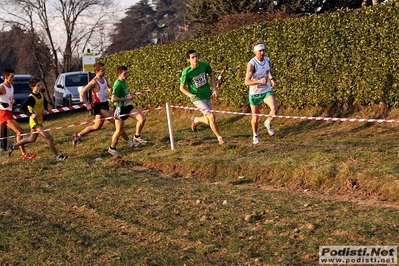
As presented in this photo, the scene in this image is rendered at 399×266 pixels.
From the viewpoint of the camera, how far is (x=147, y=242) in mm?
6332

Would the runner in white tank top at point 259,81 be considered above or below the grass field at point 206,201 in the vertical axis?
above

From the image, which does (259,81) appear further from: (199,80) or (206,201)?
(206,201)

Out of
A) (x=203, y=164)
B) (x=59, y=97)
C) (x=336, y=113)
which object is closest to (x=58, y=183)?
(x=203, y=164)

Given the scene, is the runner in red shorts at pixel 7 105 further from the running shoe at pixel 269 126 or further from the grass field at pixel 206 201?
the running shoe at pixel 269 126

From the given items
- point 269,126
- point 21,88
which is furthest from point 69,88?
point 269,126

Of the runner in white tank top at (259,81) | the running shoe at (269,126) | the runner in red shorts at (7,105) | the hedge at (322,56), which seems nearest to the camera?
the runner in white tank top at (259,81)

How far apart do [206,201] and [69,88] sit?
21.1m

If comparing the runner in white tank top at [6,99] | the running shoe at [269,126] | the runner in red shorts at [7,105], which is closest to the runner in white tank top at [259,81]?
the running shoe at [269,126]

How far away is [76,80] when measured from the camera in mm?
28656

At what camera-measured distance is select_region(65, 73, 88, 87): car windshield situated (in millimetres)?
28453

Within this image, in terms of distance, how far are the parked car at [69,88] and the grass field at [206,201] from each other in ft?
46.1

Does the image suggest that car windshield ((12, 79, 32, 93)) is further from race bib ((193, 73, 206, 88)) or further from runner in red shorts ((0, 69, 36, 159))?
race bib ((193, 73, 206, 88))

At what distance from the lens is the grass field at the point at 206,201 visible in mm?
5988

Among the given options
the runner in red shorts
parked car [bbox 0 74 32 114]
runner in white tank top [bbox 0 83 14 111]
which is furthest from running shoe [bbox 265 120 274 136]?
parked car [bbox 0 74 32 114]
